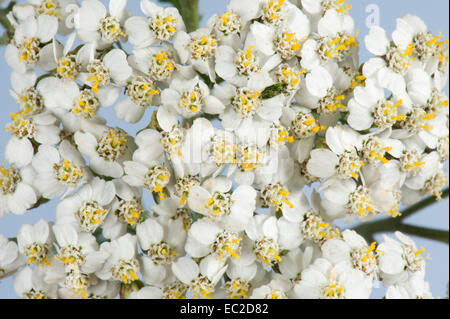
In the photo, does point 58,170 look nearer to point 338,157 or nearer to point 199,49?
point 199,49

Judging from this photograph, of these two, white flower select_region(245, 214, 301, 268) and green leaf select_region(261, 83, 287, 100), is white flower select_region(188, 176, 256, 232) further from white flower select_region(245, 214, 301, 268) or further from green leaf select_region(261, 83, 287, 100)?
green leaf select_region(261, 83, 287, 100)

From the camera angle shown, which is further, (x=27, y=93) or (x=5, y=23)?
(x=5, y=23)

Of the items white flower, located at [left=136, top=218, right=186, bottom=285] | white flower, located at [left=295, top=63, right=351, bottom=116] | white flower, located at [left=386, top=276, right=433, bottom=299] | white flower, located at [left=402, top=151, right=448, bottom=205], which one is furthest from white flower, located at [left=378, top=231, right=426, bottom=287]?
white flower, located at [left=136, top=218, right=186, bottom=285]

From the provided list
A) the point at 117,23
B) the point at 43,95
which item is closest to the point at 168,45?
the point at 117,23

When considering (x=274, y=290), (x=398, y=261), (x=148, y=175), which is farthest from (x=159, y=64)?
(x=398, y=261)

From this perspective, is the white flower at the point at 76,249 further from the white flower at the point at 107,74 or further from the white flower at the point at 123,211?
the white flower at the point at 107,74

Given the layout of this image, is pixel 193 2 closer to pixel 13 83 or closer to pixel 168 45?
pixel 168 45
